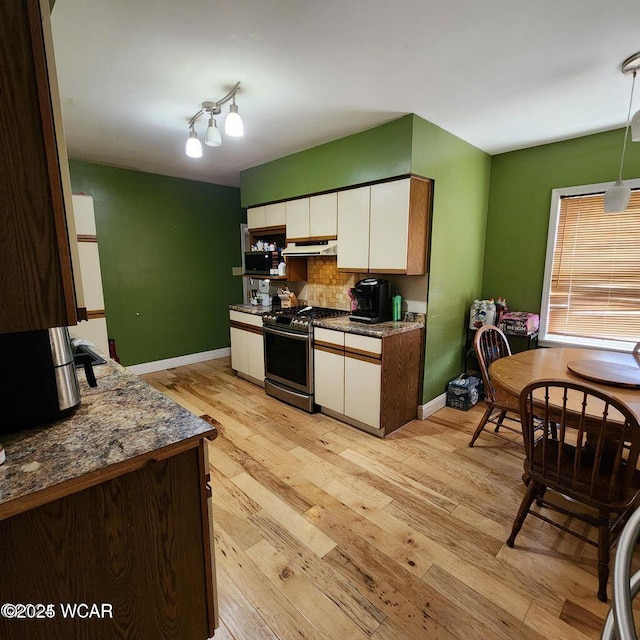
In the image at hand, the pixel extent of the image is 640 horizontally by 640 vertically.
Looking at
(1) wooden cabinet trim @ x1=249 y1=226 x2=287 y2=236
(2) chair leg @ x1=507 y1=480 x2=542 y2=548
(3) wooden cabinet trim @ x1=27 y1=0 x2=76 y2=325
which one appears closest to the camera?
(3) wooden cabinet trim @ x1=27 y1=0 x2=76 y2=325

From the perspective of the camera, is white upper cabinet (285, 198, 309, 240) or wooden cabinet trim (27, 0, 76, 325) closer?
wooden cabinet trim (27, 0, 76, 325)

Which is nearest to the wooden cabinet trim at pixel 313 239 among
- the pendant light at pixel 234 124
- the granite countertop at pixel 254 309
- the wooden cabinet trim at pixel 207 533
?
the granite countertop at pixel 254 309

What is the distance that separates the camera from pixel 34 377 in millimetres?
1095

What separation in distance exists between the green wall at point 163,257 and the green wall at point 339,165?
3.54ft

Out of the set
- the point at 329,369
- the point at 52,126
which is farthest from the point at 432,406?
the point at 52,126

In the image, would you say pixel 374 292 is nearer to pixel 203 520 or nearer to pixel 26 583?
pixel 203 520

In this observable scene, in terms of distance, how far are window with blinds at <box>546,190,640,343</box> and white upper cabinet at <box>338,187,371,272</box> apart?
1.94m

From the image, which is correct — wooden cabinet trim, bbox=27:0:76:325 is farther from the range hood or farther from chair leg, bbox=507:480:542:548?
the range hood

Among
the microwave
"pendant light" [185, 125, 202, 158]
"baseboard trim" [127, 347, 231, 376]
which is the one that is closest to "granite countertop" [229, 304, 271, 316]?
the microwave

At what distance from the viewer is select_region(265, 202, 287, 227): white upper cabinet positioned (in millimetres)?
3899

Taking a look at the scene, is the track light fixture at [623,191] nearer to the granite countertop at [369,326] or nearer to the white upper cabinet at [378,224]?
the white upper cabinet at [378,224]

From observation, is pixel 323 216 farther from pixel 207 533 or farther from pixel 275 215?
pixel 207 533

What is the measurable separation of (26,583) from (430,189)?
10.7ft

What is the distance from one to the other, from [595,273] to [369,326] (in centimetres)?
222
